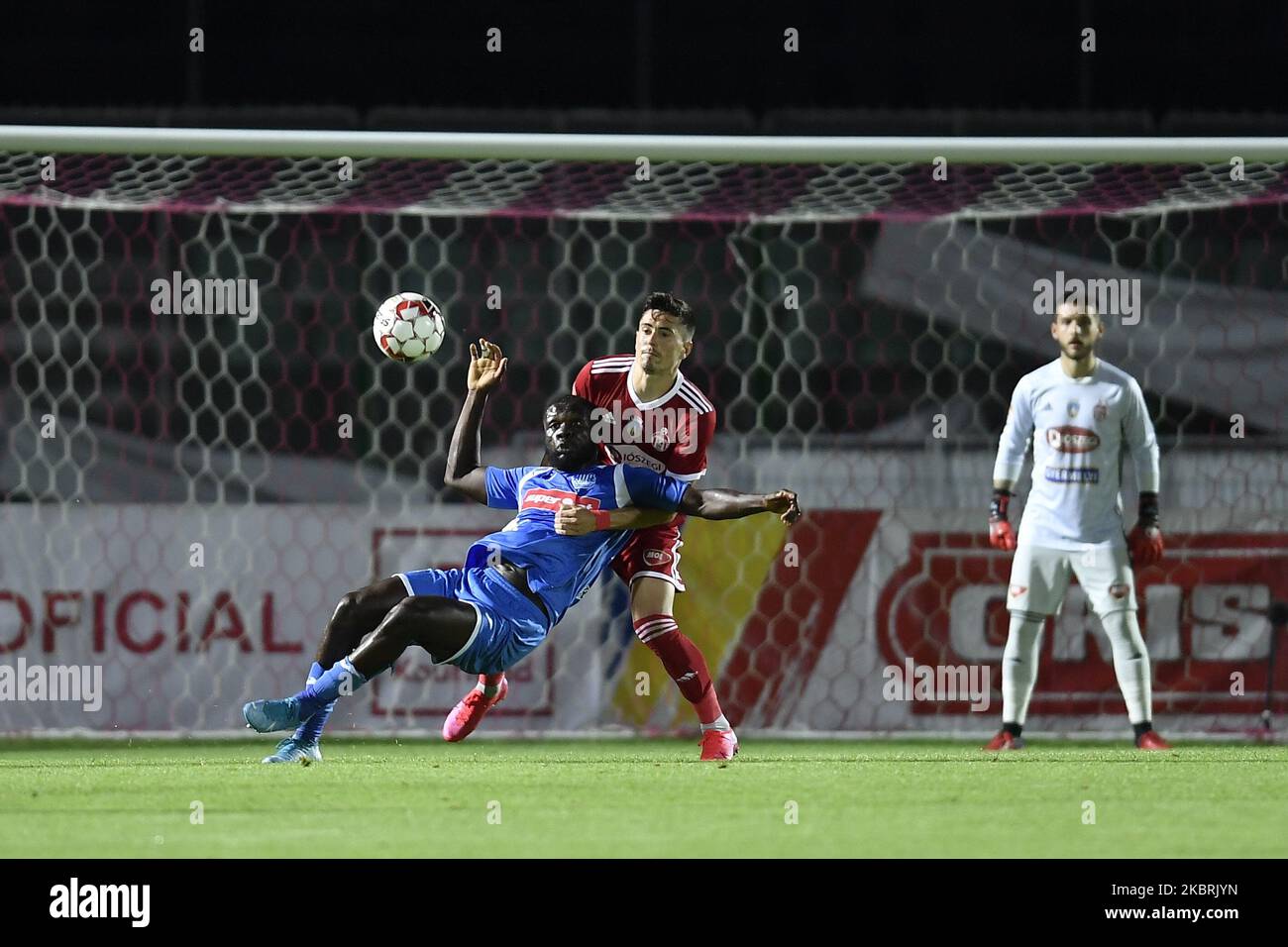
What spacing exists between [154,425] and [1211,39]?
6338 millimetres

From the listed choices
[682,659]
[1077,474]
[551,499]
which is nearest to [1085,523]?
[1077,474]

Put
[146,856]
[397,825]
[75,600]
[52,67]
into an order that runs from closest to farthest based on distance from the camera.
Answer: [146,856], [397,825], [75,600], [52,67]

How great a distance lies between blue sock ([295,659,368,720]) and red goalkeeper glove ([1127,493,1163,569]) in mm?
2877

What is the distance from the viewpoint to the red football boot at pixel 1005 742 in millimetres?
6805

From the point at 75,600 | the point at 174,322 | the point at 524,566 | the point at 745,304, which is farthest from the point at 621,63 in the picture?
the point at 524,566

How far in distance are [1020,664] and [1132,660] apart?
0.40 metres

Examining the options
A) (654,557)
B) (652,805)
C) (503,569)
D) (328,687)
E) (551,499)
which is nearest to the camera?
(652,805)

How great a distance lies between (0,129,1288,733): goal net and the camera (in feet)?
25.4

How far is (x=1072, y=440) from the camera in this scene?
687 cm

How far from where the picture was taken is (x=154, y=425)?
28.0 feet

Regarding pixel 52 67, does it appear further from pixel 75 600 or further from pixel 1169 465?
pixel 1169 465

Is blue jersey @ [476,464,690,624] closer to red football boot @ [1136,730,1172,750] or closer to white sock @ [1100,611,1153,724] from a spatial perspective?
white sock @ [1100,611,1153,724]

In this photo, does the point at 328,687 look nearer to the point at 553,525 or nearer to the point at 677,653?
the point at 553,525

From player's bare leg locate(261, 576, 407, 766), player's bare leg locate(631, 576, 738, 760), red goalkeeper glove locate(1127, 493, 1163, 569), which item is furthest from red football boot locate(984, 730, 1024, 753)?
player's bare leg locate(261, 576, 407, 766)
